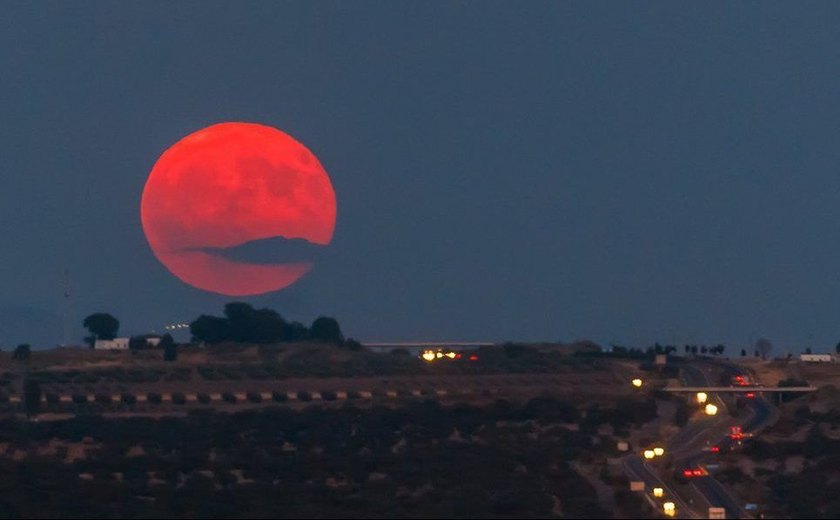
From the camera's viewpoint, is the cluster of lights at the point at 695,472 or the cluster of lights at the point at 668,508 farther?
the cluster of lights at the point at 695,472

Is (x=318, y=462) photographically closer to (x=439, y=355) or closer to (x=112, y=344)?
(x=439, y=355)

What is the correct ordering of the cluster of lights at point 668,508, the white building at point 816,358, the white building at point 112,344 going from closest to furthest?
the cluster of lights at point 668,508, the white building at point 816,358, the white building at point 112,344

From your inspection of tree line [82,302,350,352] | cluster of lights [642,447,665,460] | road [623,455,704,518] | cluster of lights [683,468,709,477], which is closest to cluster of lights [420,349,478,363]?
tree line [82,302,350,352]

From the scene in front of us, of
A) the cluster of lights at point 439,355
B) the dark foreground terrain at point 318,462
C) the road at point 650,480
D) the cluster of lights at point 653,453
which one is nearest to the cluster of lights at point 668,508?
the road at point 650,480

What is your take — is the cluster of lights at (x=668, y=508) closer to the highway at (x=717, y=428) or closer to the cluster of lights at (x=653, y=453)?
the highway at (x=717, y=428)

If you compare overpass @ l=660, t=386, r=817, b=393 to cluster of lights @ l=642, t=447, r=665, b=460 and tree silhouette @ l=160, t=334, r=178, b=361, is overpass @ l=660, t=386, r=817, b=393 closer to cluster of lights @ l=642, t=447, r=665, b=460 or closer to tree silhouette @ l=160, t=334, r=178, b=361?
cluster of lights @ l=642, t=447, r=665, b=460

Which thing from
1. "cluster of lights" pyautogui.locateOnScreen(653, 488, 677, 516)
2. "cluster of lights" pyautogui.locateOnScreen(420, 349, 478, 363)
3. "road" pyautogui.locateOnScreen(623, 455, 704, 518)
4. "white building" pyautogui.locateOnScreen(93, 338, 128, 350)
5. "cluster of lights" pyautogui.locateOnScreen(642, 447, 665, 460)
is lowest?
"cluster of lights" pyautogui.locateOnScreen(653, 488, 677, 516)

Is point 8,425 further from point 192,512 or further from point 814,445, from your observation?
point 814,445

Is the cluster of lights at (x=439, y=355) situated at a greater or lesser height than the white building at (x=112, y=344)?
lesser

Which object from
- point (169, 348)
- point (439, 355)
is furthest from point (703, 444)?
point (169, 348)
